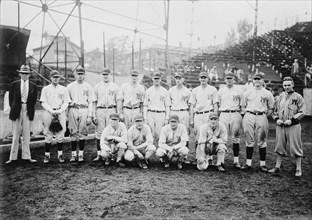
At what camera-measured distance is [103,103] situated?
6652mm

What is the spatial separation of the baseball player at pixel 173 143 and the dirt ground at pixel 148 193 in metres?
0.24

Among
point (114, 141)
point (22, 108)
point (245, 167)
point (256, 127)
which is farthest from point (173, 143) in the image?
point (22, 108)

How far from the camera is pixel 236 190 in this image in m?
4.80

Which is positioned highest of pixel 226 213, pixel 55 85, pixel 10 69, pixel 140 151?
pixel 10 69

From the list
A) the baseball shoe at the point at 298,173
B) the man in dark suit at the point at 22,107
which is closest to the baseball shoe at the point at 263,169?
the baseball shoe at the point at 298,173

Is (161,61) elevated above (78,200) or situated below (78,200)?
above

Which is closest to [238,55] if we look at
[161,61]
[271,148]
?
[161,61]

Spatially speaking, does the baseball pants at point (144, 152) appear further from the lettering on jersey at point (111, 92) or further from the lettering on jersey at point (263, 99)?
the lettering on jersey at point (263, 99)

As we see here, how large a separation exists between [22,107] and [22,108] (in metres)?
0.02

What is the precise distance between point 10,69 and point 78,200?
8.48 m

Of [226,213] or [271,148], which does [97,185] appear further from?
[271,148]

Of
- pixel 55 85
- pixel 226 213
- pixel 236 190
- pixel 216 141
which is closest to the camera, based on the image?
pixel 226 213

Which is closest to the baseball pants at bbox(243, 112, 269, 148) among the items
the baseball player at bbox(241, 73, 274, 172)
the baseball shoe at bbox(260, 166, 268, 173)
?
the baseball player at bbox(241, 73, 274, 172)

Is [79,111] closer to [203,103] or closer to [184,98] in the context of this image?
[184,98]
